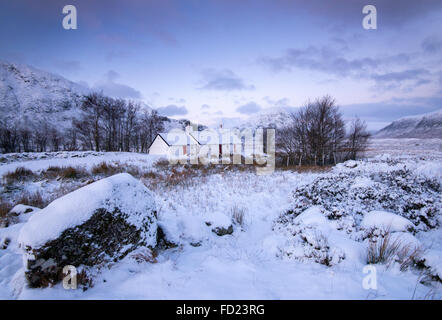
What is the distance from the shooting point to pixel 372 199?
4.98 meters

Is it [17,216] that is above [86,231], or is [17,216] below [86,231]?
below

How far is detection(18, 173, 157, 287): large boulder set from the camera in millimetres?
2180

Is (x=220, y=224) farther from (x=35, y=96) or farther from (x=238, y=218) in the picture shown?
(x=35, y=96)

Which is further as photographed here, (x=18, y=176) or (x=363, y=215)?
(x=18, y=176)

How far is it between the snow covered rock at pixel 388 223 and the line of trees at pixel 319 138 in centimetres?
1885

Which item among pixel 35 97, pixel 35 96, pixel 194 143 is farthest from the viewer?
pixel 35 96

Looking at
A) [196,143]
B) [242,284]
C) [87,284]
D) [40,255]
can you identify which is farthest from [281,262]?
[196,143]

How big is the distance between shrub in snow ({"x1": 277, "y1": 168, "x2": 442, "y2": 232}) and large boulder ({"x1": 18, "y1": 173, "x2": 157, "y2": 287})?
4024mm

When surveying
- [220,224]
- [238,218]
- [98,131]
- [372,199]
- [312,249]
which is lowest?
[238,218]

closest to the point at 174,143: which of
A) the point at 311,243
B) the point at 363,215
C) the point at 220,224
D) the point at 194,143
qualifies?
the point at 194,143

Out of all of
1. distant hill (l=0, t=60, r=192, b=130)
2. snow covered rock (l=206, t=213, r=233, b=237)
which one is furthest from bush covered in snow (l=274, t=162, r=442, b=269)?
distant hill (l=0, t=60, r=192, b=130)

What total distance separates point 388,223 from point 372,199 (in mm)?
1614

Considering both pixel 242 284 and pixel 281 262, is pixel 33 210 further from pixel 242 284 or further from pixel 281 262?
pixel 281 262
